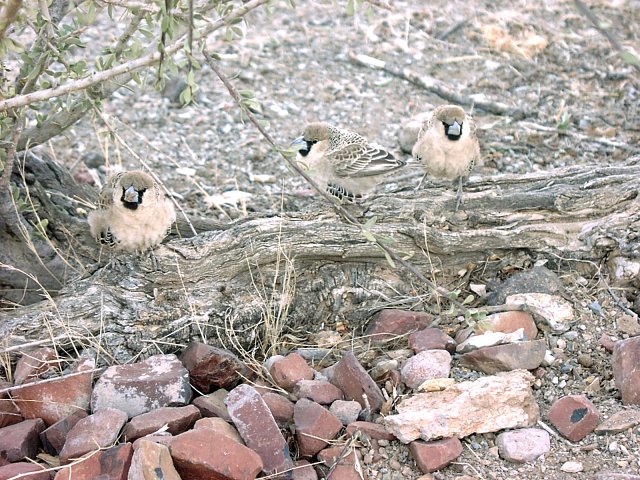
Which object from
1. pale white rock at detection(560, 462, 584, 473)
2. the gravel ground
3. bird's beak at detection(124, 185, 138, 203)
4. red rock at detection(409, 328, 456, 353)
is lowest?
the gravel ground

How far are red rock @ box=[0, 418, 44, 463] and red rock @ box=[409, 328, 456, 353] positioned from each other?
6.08 feet

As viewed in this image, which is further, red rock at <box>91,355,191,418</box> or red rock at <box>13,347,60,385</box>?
red rock at <box>13,347,60,385</box>

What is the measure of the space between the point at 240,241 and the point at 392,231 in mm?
902

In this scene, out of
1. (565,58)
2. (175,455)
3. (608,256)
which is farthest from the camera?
(565,58)

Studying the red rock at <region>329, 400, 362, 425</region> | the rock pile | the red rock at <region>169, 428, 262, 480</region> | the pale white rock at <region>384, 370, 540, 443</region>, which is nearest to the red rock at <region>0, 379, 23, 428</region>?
the rock pile

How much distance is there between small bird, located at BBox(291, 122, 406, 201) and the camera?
5.66 metres

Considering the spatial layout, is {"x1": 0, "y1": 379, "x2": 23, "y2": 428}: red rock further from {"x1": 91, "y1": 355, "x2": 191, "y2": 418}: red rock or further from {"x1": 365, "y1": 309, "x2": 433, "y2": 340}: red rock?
{"x1": 365, "y1": 309, "x2": 433, "y2": 340}: red rock

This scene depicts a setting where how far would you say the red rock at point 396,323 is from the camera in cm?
436

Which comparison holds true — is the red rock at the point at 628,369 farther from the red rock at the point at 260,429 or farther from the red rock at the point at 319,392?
the red rock at the point at 260,429

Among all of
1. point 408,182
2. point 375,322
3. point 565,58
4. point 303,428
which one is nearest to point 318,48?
point 565,58

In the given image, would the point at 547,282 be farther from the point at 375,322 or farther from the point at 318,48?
the point at 318,48

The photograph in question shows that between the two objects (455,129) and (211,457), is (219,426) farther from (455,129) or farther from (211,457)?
(455,129)

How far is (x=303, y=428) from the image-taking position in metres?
3.56

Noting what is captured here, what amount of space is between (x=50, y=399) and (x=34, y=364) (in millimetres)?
218
